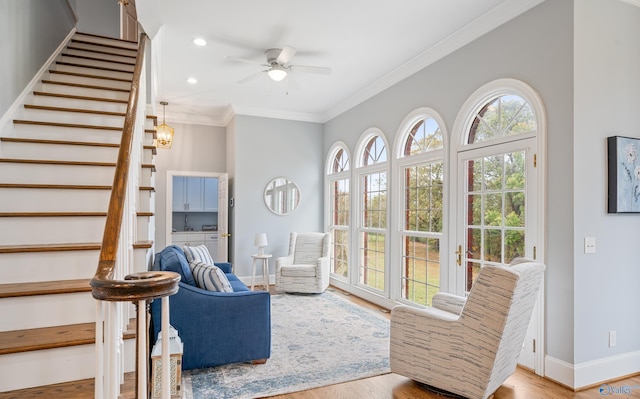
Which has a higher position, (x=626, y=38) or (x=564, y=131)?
(x=626, y=38)

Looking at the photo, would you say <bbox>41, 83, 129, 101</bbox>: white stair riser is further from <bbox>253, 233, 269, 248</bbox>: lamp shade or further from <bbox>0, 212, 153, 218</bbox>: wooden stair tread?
<bbox>253, 233, 269, 248</bbox>: lamp shade

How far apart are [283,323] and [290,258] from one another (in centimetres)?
183

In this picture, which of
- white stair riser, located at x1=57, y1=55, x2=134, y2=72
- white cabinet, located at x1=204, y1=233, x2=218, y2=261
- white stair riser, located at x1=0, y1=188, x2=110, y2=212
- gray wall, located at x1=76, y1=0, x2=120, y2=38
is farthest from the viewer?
white cabinet, located at x1=204, y1=233, x2=218, y2=261

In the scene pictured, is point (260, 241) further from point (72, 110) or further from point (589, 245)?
point (589, 245)

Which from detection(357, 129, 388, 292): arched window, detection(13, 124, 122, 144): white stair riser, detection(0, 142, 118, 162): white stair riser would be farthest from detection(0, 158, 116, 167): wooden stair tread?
detection(357, 129, 388, 292): arched window

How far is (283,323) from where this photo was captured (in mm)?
4129

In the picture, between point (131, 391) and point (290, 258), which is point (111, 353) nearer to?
point (131, 391)

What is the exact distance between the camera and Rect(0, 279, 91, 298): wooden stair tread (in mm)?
1818

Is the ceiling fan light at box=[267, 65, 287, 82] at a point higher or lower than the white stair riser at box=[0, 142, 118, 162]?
higher

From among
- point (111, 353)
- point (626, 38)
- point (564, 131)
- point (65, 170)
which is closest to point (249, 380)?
point (111, 353)

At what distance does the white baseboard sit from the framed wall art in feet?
3.77

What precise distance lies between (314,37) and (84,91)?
239cm

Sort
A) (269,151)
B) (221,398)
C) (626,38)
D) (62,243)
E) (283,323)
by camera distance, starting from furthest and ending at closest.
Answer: (269,151), (283,323), (626,38), (221,398), (62,243)

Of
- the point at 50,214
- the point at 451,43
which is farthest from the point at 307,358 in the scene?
the point at 451,43
